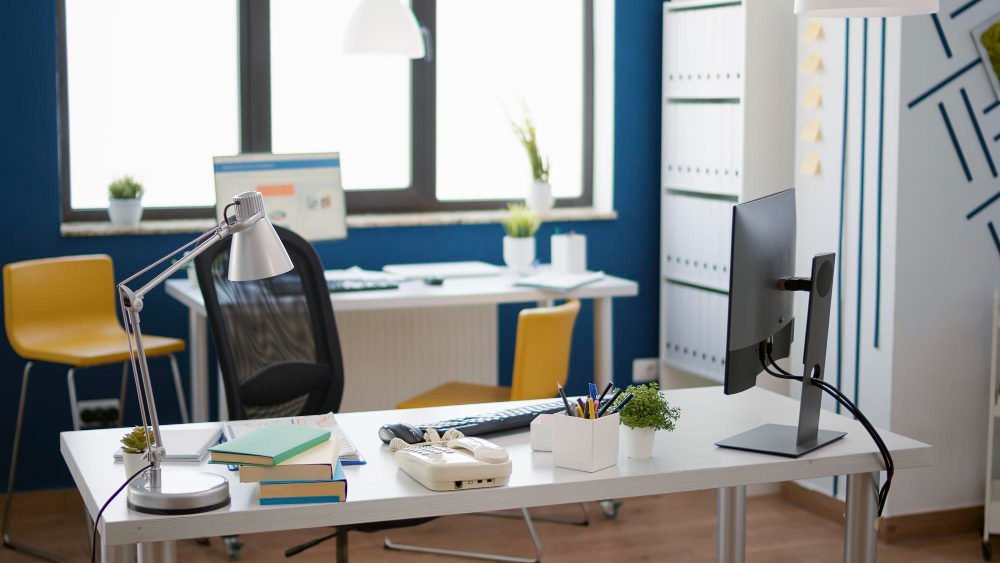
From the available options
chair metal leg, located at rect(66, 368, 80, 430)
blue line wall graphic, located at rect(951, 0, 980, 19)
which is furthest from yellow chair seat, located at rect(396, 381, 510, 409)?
blue line wall graphic, located at rect(951, 0, 980, 19)

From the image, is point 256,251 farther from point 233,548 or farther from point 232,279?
point 233,548

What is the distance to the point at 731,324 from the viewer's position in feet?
6.28

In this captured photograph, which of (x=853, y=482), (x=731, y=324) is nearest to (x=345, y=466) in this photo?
(x=731, y=324)

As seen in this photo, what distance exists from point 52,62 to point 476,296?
1658mm

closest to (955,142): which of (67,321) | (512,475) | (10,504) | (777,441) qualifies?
(777,441)

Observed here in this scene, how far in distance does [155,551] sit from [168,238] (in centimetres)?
240

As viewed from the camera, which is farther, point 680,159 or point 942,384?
A: point 680,159

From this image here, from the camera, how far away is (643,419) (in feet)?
6.36

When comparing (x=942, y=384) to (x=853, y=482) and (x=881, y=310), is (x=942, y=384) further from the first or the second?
(x=853, y=482)

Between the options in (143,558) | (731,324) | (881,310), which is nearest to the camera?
(143,558)

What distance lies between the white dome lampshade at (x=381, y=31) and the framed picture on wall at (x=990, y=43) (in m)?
1.79

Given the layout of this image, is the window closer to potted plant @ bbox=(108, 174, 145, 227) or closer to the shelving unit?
potted plant @ bbox=(108, 174, 145, 227)

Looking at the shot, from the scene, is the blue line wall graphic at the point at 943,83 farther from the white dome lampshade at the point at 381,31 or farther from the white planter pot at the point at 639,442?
the white planter pot at the point at 639,442

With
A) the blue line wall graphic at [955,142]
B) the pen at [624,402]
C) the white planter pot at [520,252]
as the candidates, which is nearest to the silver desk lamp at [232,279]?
the pen at [624,402]
